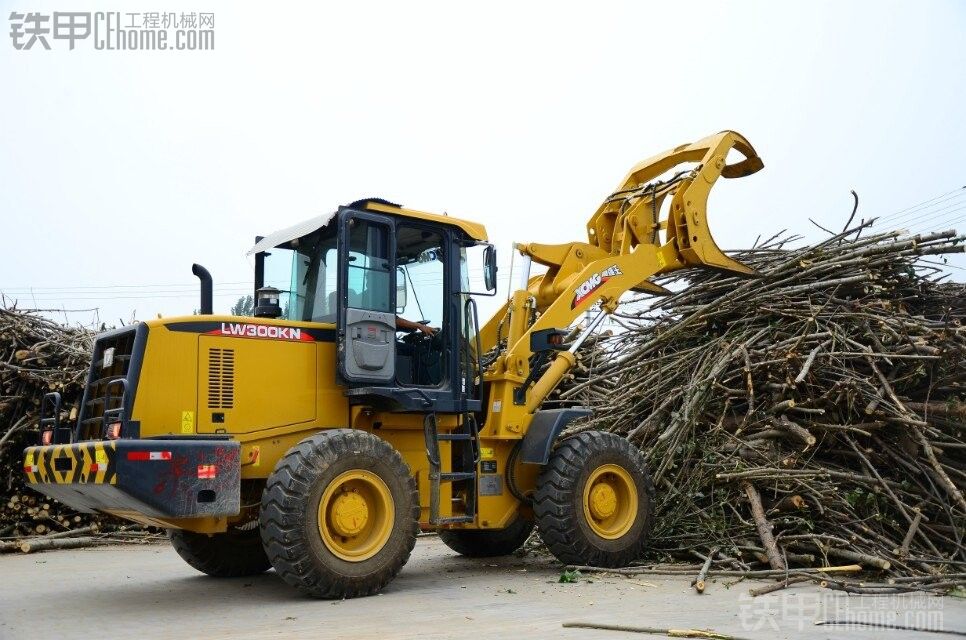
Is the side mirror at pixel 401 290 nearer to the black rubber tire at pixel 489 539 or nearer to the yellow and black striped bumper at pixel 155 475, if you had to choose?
the yellow and black striped bumper at pixel 155 475

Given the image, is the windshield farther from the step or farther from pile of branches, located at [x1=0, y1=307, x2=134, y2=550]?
pile of branches, located at [x1=0, y1=307, x2=134, y2=550]

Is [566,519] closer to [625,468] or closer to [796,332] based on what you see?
[625,468]

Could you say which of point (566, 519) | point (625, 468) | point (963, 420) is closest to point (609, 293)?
point (625, 468)

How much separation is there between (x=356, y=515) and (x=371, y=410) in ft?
3.38

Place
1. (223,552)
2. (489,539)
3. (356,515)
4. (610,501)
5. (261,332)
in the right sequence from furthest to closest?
1. (489,539)
2. (610,501)
3. (223,552)
4. (261,332)
5. (356,515)

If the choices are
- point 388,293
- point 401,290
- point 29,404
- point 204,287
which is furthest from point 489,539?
point 29,404

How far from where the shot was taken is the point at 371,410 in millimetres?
7652

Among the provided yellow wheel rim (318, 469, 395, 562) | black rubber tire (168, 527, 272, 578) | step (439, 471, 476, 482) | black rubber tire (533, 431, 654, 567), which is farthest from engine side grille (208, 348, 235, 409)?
black rubber tire (533, 431, 654, 567)

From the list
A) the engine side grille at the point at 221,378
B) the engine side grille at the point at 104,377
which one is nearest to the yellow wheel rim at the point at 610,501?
the engine side grille at the point at 221,378

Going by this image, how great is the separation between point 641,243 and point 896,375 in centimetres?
274

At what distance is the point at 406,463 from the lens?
23.9ft

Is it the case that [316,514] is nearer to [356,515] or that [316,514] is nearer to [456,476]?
[356,515]

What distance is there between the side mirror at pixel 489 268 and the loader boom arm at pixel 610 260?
2.86 feet

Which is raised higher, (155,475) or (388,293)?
(388,293)
